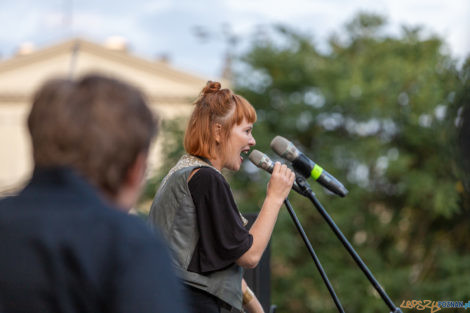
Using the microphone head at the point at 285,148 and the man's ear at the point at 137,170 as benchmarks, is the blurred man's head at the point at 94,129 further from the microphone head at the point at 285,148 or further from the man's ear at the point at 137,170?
the microphone head at the point at 285,148

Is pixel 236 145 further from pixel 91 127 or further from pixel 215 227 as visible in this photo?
pixel 91 127

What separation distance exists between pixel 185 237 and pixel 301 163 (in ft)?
1.87

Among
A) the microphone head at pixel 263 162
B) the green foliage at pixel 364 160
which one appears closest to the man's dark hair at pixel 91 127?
the microphone head at pixel 263 162

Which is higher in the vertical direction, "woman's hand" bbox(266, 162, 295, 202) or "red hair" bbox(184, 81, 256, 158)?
"red hair" bbox(184, 81, 256, 158)

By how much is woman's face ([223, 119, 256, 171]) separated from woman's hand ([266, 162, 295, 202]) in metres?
0.24

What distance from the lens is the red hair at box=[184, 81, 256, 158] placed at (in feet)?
8.64

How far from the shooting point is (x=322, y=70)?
Result: 1493 centimetres

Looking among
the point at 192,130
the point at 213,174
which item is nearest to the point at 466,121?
the point at 213,174

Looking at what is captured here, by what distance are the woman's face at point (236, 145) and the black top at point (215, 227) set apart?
0.25 metres

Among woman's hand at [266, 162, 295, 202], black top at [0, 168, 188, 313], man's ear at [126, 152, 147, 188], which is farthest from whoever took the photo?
woman's hand at [266, 162, 295, 202]

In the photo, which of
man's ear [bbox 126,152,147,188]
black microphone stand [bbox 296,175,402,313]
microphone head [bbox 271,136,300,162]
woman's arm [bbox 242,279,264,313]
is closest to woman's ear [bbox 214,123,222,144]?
microphone head [bbox 271,136,300,162]

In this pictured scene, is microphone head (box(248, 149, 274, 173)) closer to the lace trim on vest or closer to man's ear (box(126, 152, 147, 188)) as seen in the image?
the lace trim on vest

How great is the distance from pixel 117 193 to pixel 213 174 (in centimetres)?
123

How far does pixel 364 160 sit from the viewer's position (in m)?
13.9
